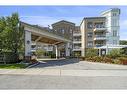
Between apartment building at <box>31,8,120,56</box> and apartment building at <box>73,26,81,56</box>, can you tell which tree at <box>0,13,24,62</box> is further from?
apartment building at <box>73,26,81,56</box>

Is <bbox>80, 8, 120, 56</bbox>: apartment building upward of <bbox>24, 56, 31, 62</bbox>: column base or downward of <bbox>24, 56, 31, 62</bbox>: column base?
upward

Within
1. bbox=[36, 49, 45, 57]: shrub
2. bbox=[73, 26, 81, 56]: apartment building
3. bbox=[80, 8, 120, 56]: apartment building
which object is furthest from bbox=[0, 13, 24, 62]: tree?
bbox=[36, 49, 45, 57]: shrub

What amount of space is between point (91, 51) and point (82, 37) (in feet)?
28.2

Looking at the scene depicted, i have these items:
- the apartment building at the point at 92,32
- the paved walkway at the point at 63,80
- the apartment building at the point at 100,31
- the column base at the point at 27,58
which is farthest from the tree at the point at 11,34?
the apartment building at the point at 100,31

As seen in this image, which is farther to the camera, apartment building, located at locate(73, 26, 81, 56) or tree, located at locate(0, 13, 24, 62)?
apartment building, located at locate(73, 26, 81, 56)

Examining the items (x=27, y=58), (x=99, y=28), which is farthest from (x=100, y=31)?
(x=27, y=58)

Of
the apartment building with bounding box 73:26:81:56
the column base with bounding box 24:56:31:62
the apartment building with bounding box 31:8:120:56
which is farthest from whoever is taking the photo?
the apartment building with bounding box 73:26:81:56

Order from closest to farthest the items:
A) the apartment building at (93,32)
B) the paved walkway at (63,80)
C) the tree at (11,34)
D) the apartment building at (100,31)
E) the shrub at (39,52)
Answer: the paved walkway at (63,80) → the tree at (11,34) → the apartment building at (100,31) → the apartment building at (93,32) → the shrub at (39,52)

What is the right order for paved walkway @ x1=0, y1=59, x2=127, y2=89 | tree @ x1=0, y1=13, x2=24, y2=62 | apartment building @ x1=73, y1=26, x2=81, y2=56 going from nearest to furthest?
1. paved walkway @ x1=0, y1=59, x2=127, y2=89
2. tree @ x1=0, y1=13, x2=24, y2=62
3. apartment building @ x1=73, y1=26, x2=81, y2=56

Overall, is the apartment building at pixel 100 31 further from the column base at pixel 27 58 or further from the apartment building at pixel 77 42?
the column base at pixel 27 58

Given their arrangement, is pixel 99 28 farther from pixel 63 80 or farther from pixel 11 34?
pixel 63 80
